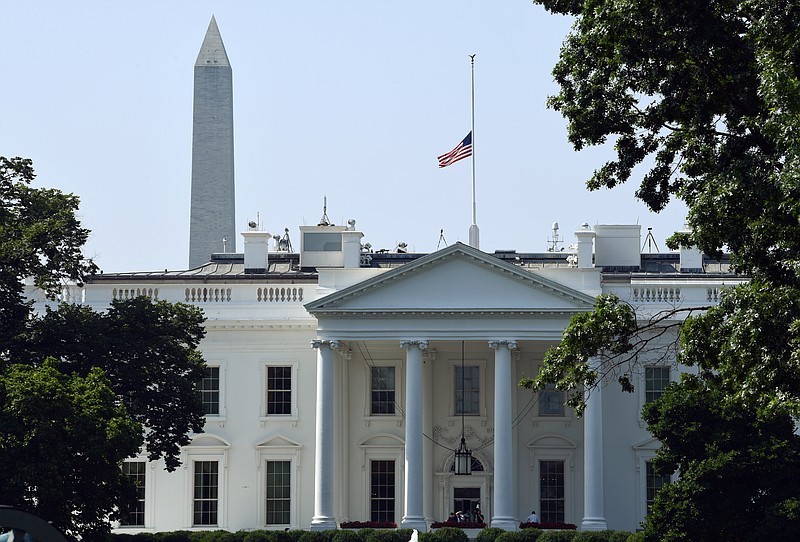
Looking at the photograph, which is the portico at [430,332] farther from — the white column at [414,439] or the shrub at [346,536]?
the shrub at [346,536]

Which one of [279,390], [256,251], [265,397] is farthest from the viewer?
[256,251]

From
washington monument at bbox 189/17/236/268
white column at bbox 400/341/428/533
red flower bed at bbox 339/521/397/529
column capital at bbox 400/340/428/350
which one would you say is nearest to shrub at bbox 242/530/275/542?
red flower bed at bbox 339/521/397/529

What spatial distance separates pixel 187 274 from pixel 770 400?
39987 mm

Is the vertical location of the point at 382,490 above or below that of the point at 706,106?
below

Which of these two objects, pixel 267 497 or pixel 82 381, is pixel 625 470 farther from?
pixel 82 381

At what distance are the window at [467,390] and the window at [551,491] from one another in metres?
2.98

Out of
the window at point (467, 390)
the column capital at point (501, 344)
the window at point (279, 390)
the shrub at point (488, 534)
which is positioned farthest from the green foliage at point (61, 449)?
the window at point (467, 390)

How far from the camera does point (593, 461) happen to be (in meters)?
57.0

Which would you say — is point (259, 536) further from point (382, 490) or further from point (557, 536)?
point (557, 536)

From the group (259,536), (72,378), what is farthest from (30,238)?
(259,536)

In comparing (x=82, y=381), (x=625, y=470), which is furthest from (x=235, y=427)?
(x=82, y=381)

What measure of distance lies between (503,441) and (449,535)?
4.62 m

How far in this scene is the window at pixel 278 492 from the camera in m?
59.4

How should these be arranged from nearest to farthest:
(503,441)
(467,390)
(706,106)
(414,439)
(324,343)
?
(706,106)
(414,439)
(503,441)
(324,343)
(467,390)
